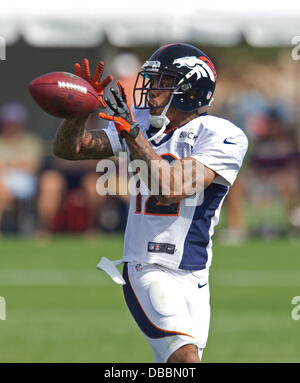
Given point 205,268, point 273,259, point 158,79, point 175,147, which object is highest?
point 273,259

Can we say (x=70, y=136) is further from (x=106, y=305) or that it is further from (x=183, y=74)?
(x=106, y=305)

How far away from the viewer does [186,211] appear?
4129 mm

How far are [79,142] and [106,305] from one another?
546 cm

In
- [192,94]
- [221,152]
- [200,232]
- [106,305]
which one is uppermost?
[106,305]

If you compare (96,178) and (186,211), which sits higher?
(96,178)

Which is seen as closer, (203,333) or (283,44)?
(203,333)

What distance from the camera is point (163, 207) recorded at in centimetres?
414

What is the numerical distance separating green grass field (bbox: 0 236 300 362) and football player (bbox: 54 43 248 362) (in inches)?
112

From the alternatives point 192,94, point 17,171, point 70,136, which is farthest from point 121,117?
point 17,171

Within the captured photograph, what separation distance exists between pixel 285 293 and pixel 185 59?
634cm

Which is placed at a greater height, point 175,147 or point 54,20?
point 54,20

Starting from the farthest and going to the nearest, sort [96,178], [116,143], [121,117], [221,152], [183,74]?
[96,178] < [116,143] < [183,74] < [221,152] < [121,117]
